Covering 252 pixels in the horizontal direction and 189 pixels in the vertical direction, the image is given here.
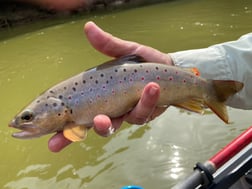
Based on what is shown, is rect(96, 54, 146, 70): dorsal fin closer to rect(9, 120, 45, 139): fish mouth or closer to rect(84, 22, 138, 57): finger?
rect(84, 22, 138, 57): finger

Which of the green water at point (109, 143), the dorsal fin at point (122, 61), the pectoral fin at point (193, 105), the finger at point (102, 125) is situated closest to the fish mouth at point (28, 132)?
the finger at point (102, 125)

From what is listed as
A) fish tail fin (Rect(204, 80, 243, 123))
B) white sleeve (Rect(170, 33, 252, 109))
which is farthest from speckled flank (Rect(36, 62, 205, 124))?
white sleeve (Rect(170, 33, 252, 109))

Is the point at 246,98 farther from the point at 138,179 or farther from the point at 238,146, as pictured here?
the point at 138,179

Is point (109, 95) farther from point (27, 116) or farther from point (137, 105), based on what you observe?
point (27, 116)

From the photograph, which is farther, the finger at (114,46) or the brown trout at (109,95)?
the finger at (114,46)

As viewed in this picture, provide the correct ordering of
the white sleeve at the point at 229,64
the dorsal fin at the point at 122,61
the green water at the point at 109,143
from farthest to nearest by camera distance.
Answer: the green water at the point at 109,143, the white sleeve at the point at 229,64, the dorsal fin at the point at 122,61

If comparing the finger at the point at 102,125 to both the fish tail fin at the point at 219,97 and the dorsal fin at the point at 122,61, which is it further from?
the fish tail fin at the point at 219,97

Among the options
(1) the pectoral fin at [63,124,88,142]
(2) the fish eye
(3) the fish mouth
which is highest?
(2) the fish eye
